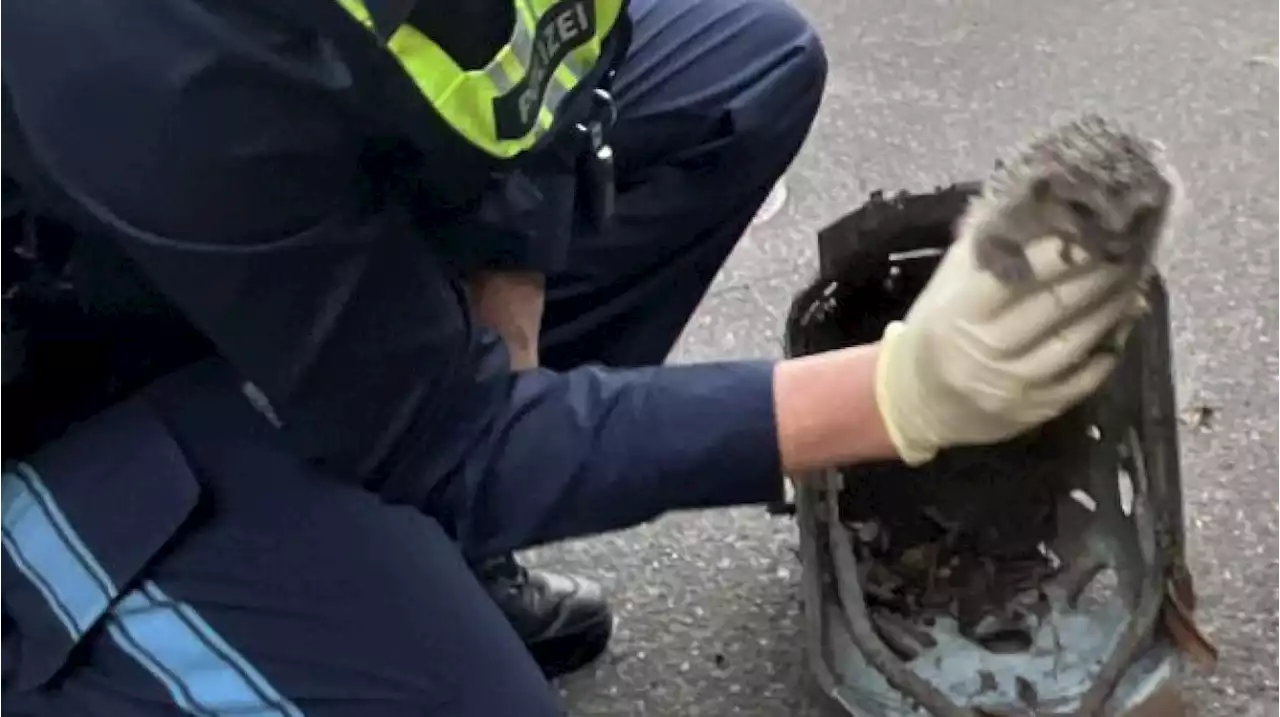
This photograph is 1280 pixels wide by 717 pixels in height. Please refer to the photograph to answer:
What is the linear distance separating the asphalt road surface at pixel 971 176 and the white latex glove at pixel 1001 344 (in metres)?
0.35

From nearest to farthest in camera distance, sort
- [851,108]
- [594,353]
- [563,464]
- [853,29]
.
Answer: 1. [563,464]
2. [594,353]
3. [851,108]
4. [853,29]

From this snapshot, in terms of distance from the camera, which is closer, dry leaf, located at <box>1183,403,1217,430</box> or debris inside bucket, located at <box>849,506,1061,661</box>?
debris inside bucket, located at <box>849,506,1061,661</box>

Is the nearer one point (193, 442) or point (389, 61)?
point (389, 61)

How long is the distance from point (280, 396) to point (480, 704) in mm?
179

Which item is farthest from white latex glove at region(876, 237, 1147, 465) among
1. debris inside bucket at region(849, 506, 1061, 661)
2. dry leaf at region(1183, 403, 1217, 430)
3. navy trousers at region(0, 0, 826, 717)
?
dry leaf at region(1183, 403, 1217, 430)

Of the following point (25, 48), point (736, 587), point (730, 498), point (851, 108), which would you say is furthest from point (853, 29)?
point (25, 48)

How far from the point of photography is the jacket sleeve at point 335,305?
71 centimetres

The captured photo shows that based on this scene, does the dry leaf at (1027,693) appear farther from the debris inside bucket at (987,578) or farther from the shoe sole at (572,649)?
the shoe sole at (572,649)

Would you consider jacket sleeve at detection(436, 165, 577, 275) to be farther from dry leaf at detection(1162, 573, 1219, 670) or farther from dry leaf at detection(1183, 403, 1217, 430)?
dry leaf at detection(1183, 403, 1217, 430)

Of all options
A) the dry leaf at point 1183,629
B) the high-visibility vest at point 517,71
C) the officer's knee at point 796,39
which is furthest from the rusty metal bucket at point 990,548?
the high-visibility vest at point 517,71

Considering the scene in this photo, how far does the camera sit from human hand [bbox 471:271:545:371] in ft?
3.05

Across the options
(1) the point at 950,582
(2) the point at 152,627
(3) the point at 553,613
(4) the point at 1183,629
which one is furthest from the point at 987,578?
(2) the point at 152,627

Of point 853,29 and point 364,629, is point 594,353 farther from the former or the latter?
point 853,29

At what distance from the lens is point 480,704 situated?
2.85 feet
